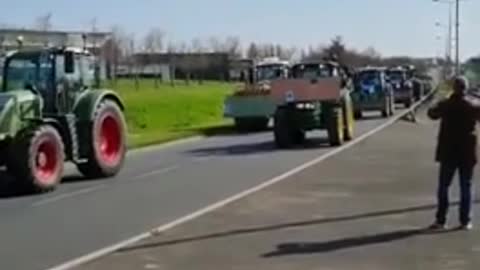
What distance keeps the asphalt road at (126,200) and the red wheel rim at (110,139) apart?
439mm

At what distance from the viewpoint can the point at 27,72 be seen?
23.2 m

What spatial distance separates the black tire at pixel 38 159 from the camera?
2038cm

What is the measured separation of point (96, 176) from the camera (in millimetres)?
23625

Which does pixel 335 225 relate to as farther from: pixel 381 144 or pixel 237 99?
pixel 237 99

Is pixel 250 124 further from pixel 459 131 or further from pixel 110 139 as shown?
pixel 459 131

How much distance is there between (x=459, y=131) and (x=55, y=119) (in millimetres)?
10117

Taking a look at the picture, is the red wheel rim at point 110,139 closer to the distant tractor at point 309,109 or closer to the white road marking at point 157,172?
the white road marking at point 157,172

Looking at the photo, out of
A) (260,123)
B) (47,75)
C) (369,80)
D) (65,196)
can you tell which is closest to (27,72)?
(47,75)

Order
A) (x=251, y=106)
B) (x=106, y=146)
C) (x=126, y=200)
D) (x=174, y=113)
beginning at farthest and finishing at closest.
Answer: (x=174, y=113)
(x=251, y=106)
(x=106, y=146)
(x=126, y=200)

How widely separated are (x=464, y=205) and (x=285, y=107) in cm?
1901

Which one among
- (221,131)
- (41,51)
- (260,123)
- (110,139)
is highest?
(41,51)

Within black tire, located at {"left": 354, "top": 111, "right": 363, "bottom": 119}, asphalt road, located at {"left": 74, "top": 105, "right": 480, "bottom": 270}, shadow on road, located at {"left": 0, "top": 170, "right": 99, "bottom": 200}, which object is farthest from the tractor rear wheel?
black tire, located at {"left": 354, "top": 111, "right": 363, "bottom": 119}

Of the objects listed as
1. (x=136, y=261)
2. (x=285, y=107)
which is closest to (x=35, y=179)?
(x=136, y=261)

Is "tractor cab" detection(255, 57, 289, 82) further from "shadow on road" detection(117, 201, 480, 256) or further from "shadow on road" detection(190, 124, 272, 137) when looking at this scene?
"shadow on road" detection(117, 201, 480, 256)
